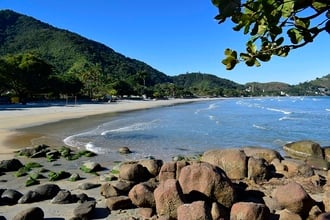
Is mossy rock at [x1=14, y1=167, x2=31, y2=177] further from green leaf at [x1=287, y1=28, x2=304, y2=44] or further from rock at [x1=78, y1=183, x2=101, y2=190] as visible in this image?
green leaf at [x1=287, y1=28, x2=304, y2=44]

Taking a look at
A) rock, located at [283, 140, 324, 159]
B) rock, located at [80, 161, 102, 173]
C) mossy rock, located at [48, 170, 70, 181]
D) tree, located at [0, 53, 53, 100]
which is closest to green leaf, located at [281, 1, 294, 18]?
mossy rock, located at [48, 170, 70, 181]

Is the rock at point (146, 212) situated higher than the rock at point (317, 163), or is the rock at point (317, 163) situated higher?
the rock at point (146, 212)

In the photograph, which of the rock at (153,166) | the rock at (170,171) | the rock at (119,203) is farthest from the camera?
the rock at (153,166)

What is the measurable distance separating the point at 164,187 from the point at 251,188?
11.1ft

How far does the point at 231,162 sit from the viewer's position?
12.3 metres

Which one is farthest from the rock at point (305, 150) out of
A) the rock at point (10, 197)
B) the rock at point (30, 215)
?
the rock at point (30, 215)

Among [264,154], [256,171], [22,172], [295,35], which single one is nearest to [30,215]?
[22,172]

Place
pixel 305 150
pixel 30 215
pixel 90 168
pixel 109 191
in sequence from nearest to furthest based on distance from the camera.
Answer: pixel 30 215
pixel 109 191
pixel 90 168
pixel 305 150

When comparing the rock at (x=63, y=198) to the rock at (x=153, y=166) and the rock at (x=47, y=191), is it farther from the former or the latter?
the rock at (x=153, y=166)

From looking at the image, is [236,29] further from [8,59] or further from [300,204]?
[8,59]

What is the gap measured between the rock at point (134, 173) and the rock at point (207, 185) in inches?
133

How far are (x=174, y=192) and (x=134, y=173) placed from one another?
4.04 meters

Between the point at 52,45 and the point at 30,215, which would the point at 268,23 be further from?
the point at 52,45

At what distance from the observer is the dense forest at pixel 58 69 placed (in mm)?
71750
